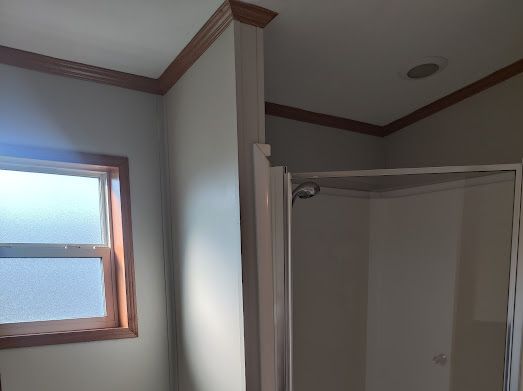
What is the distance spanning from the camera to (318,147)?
2.19 m

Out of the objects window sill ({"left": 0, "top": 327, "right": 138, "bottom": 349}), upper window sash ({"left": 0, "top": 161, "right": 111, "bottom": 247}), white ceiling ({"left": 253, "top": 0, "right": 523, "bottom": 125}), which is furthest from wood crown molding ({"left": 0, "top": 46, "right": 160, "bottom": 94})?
window sill ({"left": 0, "top": 327, "right": 138, "bottom": 349})

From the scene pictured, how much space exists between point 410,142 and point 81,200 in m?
1.99

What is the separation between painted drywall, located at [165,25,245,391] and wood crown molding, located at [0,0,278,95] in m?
0.04

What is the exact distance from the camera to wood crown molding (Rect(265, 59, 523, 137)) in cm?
183

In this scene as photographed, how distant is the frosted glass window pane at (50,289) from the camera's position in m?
1.49

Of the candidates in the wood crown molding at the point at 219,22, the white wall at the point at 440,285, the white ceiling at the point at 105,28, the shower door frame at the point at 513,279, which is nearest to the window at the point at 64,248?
the white ceiling at the point at 105,28

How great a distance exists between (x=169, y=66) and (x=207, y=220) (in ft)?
2.40

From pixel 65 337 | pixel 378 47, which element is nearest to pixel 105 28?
pixel 378 47

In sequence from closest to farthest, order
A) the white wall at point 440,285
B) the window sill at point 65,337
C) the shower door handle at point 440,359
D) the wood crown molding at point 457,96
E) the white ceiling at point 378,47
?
1. the white ceiling at point 378,47
2. the window sill at point 65,337
3. the white wall at point 440,285
4. the wood crown molding at point 457,96
5. the shower door handle at point 440,359

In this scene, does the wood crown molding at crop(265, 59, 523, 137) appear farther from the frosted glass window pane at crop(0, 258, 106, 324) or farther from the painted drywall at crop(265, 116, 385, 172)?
the frosted glass window pane at crop(0, 258, 106, 324)

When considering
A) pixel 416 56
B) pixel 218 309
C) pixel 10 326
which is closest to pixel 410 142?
pixel 416 56

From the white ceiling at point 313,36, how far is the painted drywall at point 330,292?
2.15 ft

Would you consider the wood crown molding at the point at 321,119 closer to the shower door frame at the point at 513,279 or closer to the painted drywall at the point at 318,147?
the painted drywall at the point at 318,147

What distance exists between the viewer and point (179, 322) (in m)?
1.70
